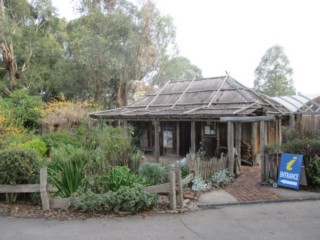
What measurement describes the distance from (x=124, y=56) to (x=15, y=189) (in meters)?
19.3

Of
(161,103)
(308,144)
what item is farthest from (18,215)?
(161,103)

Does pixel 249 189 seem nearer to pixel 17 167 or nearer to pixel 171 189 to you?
pixel 171 189

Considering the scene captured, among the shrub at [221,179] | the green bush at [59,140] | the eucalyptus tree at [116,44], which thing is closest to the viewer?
the shrub at [221,179]

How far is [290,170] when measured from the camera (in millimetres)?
8609

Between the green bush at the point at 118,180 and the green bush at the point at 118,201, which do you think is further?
the green bush at the point at 118,180

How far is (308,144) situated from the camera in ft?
28.5

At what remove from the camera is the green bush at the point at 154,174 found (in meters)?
7.82

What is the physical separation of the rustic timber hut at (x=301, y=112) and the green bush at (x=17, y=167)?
1347 centimetres

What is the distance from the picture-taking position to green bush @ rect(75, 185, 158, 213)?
21.0ft

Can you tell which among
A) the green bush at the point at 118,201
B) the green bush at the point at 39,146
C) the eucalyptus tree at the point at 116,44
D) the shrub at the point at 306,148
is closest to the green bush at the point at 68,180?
the green bush at the point at 118,201

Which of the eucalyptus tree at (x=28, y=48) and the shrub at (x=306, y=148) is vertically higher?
the eucalyptus tree at (x=28, y=48)

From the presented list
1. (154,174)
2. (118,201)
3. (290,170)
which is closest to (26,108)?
(154,174)

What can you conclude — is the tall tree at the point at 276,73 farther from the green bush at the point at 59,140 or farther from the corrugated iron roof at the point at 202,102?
the green bush at the point at 59,140

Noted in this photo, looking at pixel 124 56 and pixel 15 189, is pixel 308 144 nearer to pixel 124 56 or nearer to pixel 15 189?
pixel 15 189
